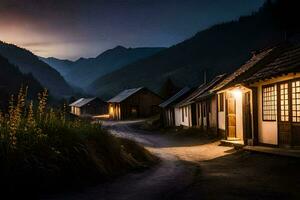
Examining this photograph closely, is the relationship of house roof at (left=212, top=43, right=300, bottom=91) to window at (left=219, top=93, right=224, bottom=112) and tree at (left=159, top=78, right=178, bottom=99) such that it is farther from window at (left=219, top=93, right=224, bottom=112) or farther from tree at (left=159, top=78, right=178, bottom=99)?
tree at (left=159, top=78, right=178, bottom=99)

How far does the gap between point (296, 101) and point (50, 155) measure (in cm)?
1014

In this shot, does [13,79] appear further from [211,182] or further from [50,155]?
[211,182]

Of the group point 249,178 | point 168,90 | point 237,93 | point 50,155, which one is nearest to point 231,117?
point 237,93

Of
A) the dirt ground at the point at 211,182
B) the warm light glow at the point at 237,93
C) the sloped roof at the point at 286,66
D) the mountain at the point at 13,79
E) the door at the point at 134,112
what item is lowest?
the dirt ground at the point at 211,182

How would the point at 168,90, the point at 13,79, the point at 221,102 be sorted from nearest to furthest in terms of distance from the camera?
1. the point at 221,102
2. the point at 168,90
3. the point at 13,79

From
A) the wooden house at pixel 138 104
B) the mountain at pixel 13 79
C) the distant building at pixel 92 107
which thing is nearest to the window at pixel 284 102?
the wooden house at pixel 138 104

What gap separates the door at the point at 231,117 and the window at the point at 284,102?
7.35 meters

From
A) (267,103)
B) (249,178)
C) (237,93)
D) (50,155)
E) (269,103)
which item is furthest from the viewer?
(237,93)

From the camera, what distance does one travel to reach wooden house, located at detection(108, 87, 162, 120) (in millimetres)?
71438

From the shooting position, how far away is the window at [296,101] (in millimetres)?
16922

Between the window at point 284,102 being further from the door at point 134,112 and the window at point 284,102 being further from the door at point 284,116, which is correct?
the door at point 134,112

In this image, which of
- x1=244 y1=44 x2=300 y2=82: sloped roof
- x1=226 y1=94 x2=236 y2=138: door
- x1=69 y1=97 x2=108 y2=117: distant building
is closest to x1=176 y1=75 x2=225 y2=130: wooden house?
x1=226 y1=94 x2=236 y2=138: door

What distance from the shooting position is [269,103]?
19.2m

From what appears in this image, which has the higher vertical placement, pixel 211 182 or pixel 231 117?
pixel 231 117
